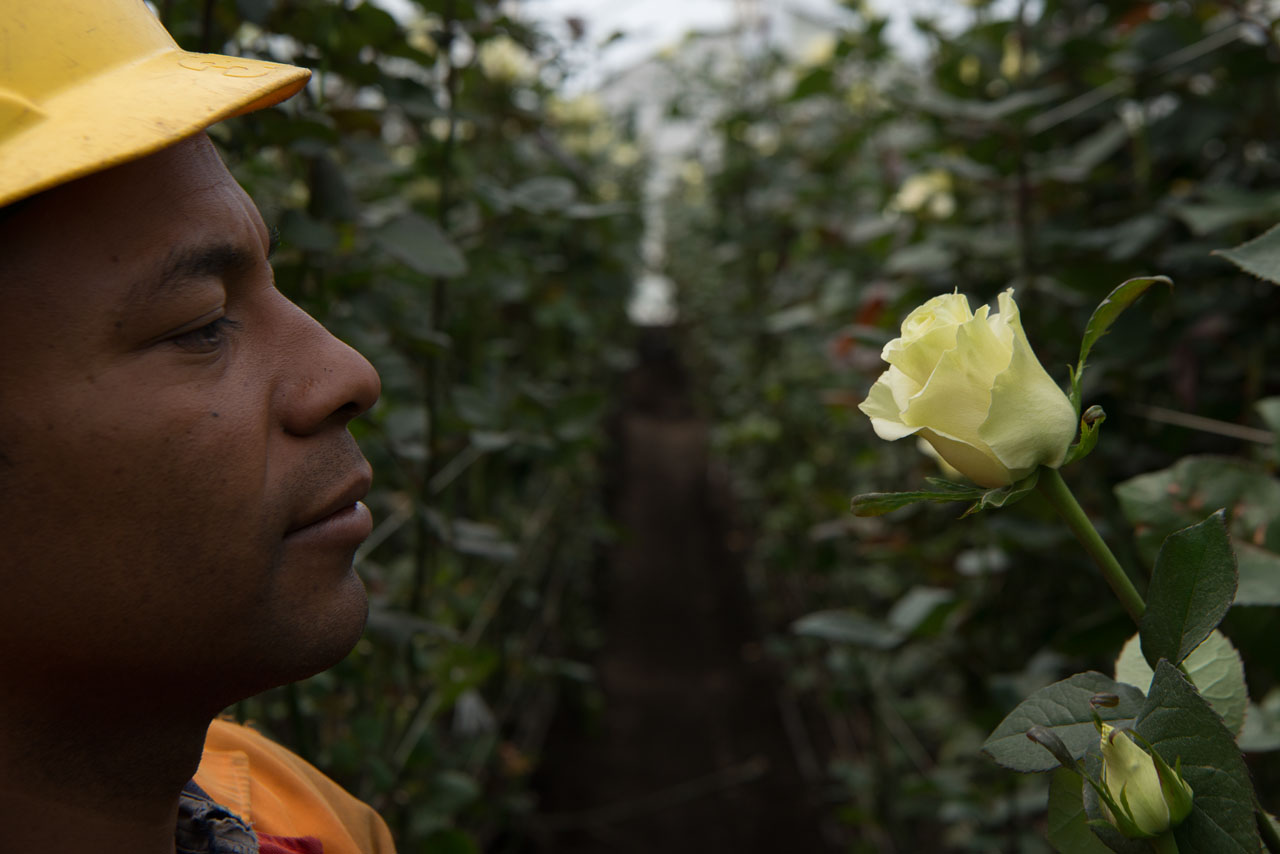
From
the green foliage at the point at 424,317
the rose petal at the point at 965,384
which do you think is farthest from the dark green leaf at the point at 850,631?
the rose petal at the point at 965,384

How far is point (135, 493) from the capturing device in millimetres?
523

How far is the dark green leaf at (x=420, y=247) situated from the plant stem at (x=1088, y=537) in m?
0.69

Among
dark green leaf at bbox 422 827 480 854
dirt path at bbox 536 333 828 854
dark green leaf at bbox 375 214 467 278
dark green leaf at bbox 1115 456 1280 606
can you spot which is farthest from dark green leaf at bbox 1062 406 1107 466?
dirt path at bbox 536 333 828 854

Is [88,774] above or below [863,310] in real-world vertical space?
above

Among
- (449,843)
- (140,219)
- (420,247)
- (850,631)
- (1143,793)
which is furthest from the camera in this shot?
(850,631)

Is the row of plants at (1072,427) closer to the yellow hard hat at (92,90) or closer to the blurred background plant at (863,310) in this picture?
the blurred background plant at (863,310)

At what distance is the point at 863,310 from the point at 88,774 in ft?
4.94

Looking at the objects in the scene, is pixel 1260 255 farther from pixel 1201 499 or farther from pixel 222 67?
pixel 222 67

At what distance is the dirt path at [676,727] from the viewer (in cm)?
287

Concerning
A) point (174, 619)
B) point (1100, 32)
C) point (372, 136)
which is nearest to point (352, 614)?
point (174, 619)

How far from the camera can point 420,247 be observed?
1066 millimetres

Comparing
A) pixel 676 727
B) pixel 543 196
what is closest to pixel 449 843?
pixel 543 196

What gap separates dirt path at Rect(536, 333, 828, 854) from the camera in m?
2.87

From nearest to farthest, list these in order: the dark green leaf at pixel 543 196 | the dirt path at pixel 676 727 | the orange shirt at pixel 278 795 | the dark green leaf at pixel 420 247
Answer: the orange shirt at pixel 278 795, the dark green leaf at pixel 420 247, the dark green leaf at pixel 543 196, the dirt path at pixel 676 727
